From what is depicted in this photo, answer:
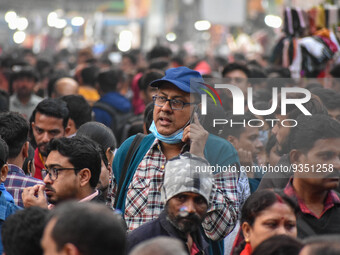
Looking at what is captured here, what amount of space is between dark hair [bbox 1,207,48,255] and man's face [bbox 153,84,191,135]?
1380 millimetres

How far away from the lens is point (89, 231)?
362cm

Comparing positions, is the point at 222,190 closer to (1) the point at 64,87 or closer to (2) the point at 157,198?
(2) the point at 157,198

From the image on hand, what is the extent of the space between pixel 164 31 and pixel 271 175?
4569cm

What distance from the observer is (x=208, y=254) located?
212 inches

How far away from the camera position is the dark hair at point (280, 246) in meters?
4.21

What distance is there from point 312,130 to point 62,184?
5.47ft

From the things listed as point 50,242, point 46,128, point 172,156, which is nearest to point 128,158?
point 172,156

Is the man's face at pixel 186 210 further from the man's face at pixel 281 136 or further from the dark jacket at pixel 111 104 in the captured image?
the dark jacket at pixel 111 104

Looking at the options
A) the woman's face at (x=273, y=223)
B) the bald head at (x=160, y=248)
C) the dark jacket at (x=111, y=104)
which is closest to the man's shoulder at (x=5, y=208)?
the woman's face at (x=273, y=223)

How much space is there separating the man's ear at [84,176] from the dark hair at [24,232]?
1175 mm

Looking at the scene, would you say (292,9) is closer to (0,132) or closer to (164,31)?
(0,132)

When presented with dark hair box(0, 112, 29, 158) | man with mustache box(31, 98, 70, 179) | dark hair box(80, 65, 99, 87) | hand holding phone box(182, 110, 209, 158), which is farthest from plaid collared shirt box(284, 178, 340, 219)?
dark hair box(80, 65, 99, 87)

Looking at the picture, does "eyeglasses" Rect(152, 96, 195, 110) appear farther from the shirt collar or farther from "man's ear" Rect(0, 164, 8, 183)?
"man's ear" Rect(0, 164, 8, 183)

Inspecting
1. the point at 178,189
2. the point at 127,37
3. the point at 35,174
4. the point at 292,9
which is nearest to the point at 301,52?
the point at 292,9
